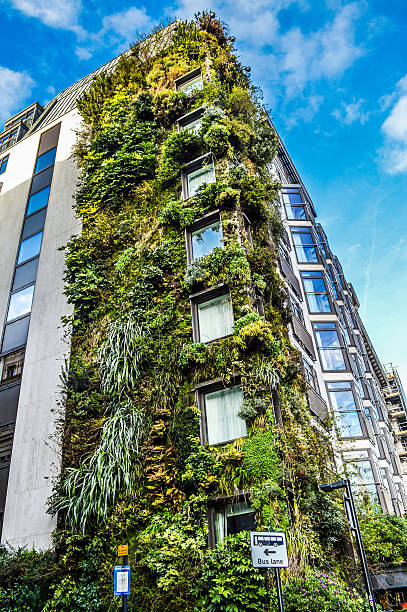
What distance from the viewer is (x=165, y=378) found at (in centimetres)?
1505

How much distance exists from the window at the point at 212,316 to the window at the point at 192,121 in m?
8.33

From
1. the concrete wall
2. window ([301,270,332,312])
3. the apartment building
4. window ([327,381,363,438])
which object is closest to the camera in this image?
the concrete wall

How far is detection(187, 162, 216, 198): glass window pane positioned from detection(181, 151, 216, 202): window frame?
0.09 meters

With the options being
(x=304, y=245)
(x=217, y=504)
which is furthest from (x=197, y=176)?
(x=304, y=245)

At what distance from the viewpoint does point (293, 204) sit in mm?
32062

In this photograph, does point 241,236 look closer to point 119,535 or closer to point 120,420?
point 120,420

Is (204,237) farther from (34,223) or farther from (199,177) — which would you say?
(34,223)

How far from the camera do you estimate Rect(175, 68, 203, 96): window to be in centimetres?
2298

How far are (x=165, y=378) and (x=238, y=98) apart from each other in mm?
12701

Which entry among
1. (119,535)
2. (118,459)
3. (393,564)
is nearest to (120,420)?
(118,459)

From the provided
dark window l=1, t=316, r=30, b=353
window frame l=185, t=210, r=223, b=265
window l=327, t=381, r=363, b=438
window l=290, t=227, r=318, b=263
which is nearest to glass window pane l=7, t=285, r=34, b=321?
dark window l=1, t=316, r=30, b=353

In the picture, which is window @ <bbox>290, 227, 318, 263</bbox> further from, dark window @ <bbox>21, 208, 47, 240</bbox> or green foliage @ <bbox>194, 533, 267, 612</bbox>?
Answer: green foliage @ <bbox>194, 533, 267, 612</bbox>

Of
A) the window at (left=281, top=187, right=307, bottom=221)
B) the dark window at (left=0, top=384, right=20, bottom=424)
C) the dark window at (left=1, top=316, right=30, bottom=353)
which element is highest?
the window at (left=281, top=187, right=307, bottom=221)

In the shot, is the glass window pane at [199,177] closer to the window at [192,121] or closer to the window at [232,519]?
the window at [192,121]
